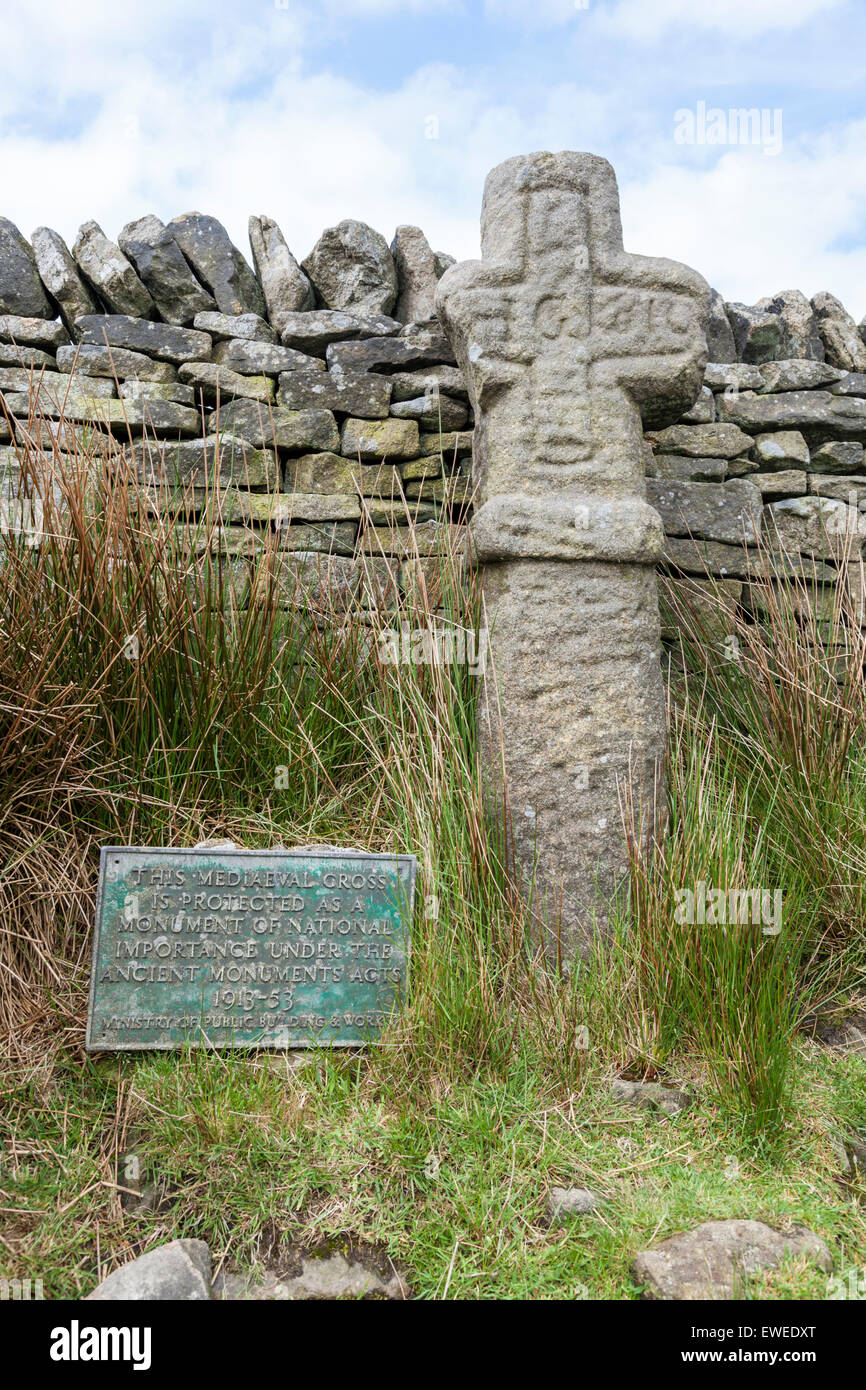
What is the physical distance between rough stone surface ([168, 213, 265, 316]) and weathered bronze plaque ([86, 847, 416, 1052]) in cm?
258

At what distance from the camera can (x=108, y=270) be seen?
3740 mm

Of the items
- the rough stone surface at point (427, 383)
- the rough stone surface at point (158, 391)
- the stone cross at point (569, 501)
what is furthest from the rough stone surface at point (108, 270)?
the stone cross at point (569, 501)

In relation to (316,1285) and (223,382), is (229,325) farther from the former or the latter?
(316,1285)

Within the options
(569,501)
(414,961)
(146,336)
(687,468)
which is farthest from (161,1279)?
(687,468)

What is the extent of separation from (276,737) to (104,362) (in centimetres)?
185

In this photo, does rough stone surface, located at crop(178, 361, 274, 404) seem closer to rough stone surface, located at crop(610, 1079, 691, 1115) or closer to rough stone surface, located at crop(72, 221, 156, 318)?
rough stone surface, located at crop(72, 221, 156, 318)

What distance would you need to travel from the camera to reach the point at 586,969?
2.51 metres

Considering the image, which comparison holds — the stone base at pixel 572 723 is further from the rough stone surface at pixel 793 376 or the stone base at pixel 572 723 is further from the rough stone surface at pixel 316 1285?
the rough stone surface at pixel 793 376

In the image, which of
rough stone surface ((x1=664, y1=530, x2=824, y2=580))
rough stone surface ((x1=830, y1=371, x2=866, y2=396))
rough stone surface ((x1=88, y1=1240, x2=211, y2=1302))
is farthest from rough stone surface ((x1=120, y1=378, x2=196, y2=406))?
rough stone surface ((x1=88, y1=1240, x2=211, y2=1302))

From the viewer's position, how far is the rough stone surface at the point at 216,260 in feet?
12.7

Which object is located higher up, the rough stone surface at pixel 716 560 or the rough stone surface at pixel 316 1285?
the rough stone surface at pixel 716 560

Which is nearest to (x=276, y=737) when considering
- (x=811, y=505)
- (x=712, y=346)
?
(x=811, y=505)

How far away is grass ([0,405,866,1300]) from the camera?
1925 millimetres

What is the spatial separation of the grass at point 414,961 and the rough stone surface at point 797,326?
1.67 m
